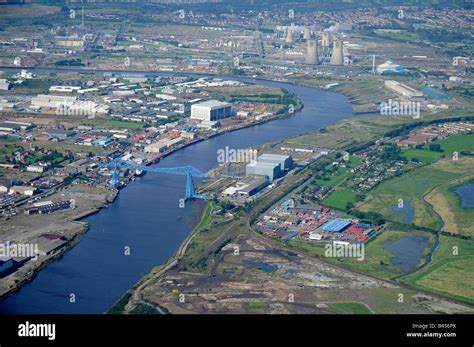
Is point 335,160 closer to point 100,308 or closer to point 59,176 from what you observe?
point 59,176

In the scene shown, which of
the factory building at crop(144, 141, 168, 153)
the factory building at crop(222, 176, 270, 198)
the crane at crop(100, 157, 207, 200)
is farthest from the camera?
the factory building at crop(144, 141, 168, 153)

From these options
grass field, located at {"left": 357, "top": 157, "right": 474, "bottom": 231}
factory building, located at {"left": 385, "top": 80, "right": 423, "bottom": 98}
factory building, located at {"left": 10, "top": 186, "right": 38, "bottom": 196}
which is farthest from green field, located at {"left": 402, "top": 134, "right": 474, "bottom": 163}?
factory building, located at {"left": 10, "top": 186, "right": 38, "bottom": 196}

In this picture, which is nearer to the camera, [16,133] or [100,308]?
[100,308]

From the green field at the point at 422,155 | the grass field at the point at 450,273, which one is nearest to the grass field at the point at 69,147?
the green field at the point at 422,155

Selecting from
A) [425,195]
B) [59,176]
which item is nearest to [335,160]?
[425,195]

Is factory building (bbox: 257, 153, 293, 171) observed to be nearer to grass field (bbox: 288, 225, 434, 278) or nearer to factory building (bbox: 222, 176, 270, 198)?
factory building (bbox: 222, 176, 270, 198)

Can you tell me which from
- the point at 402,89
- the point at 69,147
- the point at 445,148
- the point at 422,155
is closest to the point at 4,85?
the point at 69,147
